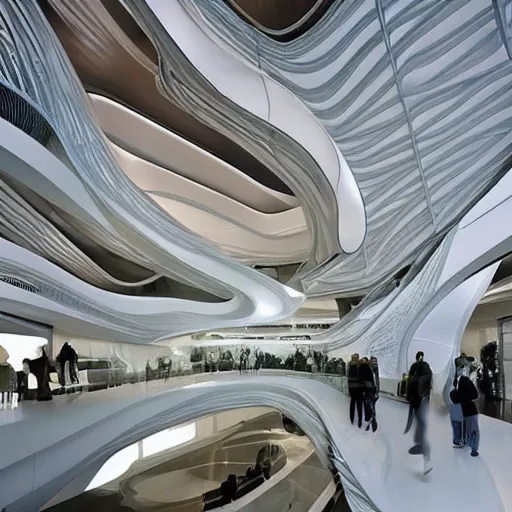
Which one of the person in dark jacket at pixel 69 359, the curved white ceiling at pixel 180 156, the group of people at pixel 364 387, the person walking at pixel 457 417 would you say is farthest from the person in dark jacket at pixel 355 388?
the person in dark jacket at pixel 69 359

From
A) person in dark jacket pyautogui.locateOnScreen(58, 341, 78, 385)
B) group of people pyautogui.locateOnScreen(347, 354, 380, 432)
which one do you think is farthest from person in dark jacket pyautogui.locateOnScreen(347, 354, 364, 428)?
person in dark jacket pyautogui.locateOnScreen(58, 341, 78, 385)

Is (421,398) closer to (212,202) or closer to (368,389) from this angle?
(368,389)

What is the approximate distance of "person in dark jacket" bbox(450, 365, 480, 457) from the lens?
561mm

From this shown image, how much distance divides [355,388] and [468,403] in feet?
0.44

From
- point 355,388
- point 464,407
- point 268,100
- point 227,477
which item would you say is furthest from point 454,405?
point 268,100

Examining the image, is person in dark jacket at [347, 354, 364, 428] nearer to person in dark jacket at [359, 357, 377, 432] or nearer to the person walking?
person in dark jacket at [359, 357, 377, 432]

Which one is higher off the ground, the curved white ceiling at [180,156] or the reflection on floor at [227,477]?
the curved white ceiling at [180,156]

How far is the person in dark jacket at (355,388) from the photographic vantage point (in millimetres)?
593

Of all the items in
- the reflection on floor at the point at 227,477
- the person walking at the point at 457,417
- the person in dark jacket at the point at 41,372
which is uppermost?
the person in dark jacket at the point at 41,372

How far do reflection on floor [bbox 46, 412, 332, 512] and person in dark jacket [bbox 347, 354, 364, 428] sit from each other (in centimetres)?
8

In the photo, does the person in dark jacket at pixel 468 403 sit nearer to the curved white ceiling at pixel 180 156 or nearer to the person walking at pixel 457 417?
the person walking at pixel 457 417

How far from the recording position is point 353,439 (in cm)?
60

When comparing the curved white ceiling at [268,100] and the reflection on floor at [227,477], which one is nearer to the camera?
the curved white ceiling at [268,100]

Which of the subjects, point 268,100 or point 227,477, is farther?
point 227,477
